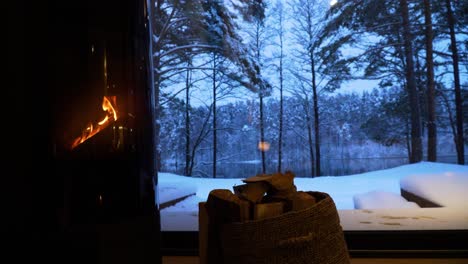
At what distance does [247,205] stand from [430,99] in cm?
174

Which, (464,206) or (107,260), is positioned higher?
(107,260)

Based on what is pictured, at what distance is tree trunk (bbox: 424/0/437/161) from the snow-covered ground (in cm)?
9

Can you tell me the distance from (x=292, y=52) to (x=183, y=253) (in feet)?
4.36

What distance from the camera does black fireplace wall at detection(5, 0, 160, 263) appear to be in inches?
24.8

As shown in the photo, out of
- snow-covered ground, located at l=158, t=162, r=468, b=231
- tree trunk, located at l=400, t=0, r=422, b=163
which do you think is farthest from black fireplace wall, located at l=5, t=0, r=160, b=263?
tree trunk, located at l=400, t=0, r=422, b=163

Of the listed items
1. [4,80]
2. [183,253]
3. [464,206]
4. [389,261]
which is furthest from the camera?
[464,206]

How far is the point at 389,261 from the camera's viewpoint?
1.39 meters

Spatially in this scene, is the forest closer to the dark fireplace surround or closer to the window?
the window

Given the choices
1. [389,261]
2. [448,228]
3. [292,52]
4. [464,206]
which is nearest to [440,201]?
[464,206]

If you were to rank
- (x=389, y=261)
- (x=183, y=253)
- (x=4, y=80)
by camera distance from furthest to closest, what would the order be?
(x=183, y=253) → (x=389, y=261) → (x=4, y=80)

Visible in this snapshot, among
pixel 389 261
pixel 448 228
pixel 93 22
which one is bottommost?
pixel 389 261

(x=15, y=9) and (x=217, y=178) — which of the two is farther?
(x=217, y=178)

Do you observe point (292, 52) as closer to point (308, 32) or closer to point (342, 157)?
point (308, 32)

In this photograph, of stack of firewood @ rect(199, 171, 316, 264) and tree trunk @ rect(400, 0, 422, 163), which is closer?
stack of firewood @ rect(199, 171, 316, 264)
